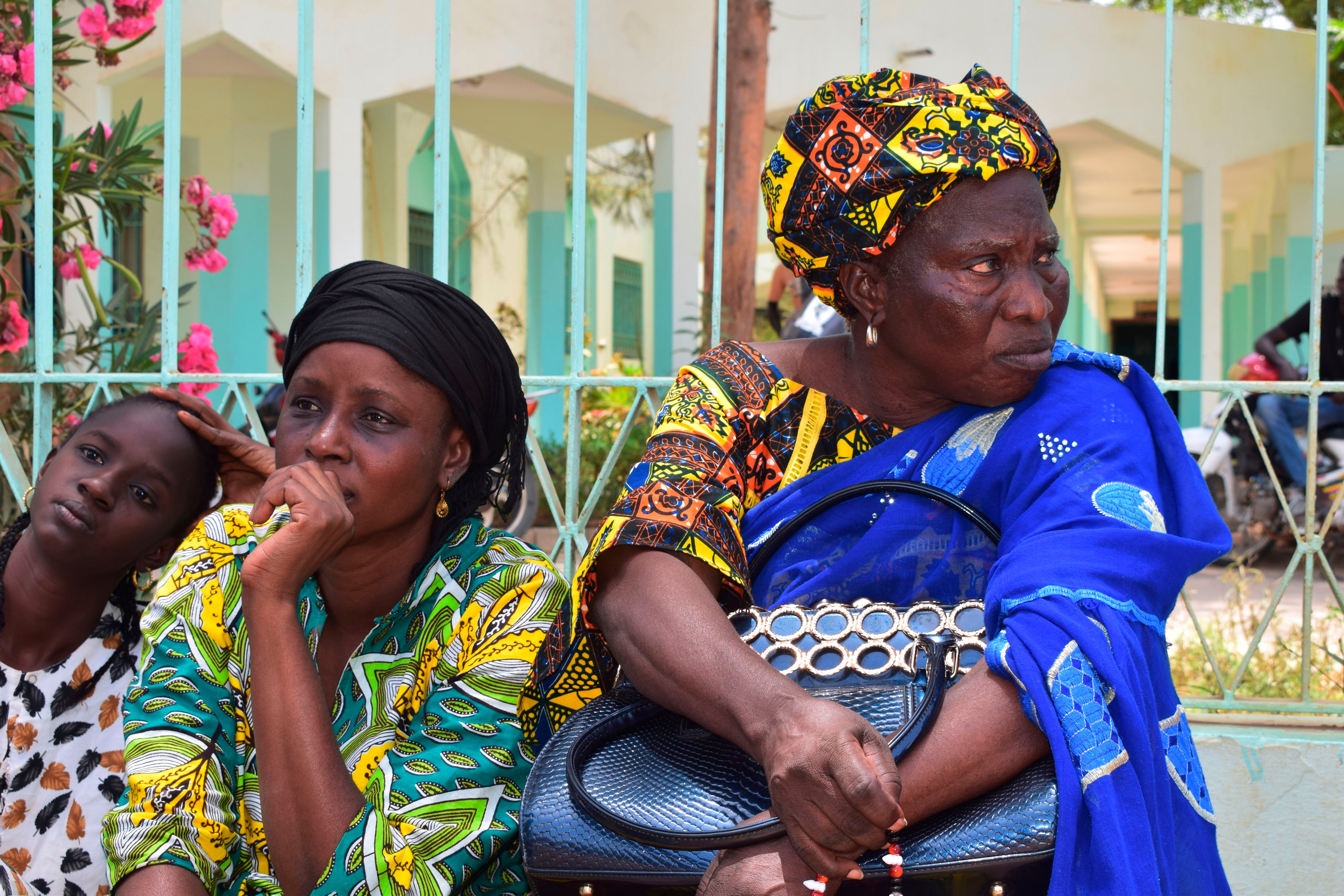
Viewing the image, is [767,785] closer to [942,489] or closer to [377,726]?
[942,489]

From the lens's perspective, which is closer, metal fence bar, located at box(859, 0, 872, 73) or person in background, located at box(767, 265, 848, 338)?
metal fence bar, located at box(859, 0, 872, 73)

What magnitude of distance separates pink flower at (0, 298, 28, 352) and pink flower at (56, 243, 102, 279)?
0.36 metres

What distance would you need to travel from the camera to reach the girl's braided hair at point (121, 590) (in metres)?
2.30

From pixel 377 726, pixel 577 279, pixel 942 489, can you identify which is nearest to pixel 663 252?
pixel 577 279

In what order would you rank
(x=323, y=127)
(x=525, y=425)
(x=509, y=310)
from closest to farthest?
(x=525, y=425) < (x=323, y=127) < (x=509, y=310)

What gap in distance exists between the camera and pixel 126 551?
2.31 m

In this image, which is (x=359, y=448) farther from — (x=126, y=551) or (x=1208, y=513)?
(x=1208, y=513)

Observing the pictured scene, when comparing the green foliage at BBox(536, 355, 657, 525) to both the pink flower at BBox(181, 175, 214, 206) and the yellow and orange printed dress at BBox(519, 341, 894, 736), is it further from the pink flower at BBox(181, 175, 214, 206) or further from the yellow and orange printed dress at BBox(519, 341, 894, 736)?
the yellow and orange printed dress at BBox(519, 341, 894, 736)

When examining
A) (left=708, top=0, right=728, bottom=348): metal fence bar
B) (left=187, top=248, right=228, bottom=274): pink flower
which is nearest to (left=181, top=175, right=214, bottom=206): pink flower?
(left=187, top=248, right=228, bottom=274): pink flower

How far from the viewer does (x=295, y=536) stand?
5.92ft

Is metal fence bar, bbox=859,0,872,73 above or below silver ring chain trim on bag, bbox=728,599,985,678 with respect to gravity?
above

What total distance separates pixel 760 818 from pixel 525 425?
1.10 m

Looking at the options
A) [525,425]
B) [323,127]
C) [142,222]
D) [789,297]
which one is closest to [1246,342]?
[789,297]

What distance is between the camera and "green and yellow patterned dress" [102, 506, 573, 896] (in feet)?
5.73
